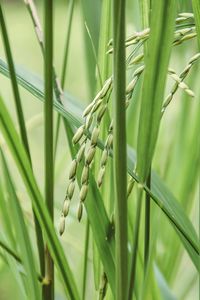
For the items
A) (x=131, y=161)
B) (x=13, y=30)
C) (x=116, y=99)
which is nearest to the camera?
(x=116, y=99)

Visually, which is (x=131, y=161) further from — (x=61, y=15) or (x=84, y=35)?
(x=61, y=15)

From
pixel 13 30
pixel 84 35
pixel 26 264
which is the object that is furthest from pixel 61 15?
pixel 26 264

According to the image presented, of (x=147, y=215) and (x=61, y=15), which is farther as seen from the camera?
(x=61, y=15)

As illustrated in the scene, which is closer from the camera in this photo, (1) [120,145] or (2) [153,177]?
(1) [120,145]

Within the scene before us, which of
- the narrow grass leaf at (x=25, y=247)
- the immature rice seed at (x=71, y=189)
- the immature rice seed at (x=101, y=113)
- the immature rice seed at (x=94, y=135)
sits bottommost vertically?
the narrow grass leaf at (x=25, y=247)

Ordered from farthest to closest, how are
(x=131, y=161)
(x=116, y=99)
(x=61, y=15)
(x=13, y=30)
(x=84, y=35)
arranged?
(x=61, y=15)
(x=13, y=30)
(x=84, y=35)
(x=131, y=161)
(x=116, y=99)
